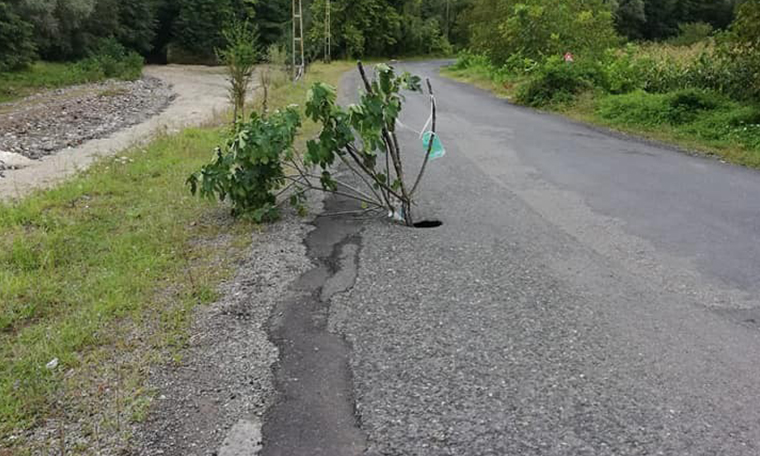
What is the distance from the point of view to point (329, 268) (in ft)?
16.5

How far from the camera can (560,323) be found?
157 inches

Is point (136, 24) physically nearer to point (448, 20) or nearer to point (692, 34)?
point (448, 20)

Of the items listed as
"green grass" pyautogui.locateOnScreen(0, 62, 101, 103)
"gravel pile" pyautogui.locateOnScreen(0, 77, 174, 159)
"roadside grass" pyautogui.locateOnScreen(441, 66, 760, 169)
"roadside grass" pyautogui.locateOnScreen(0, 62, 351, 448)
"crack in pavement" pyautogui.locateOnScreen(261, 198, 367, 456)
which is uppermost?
"roadside grass" pyautogui.locateOnScreen(441, 66, 760, 169)

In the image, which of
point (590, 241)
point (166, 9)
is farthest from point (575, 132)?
point (166, 9)

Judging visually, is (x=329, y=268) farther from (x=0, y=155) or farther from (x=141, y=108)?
(x=141, y=108)

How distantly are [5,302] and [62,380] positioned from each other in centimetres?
138

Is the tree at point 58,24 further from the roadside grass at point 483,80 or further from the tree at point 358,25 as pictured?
the roadside grass at point 483,80

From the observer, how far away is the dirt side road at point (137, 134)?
10516 mm

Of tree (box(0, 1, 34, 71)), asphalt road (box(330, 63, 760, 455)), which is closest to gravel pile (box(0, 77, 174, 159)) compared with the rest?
tree (box(0, 1, 34, 71))

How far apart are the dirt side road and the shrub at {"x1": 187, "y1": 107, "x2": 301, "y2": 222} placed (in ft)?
14.2

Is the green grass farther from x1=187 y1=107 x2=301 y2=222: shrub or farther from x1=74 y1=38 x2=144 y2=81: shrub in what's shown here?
x1=187 y1=107 x2=301 y2=222: shrub

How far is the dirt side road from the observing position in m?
10.5

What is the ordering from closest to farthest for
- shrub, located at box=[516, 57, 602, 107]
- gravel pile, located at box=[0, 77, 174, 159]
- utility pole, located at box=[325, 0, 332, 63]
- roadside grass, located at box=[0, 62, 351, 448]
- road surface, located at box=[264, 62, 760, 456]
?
1. road surface, located at box=[264, 62, 760, 456]
2. roadside grass, located at box=[0, 62, 351, 448]
3. gravel pile, located at box=[0, 77, 174, 159]
4. shrub, located at box=[516, 57, 602, 107]
5. utility pole, located at box=[325, 0, 332, 63]

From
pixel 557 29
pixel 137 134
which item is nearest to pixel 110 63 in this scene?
pixel 137 134
